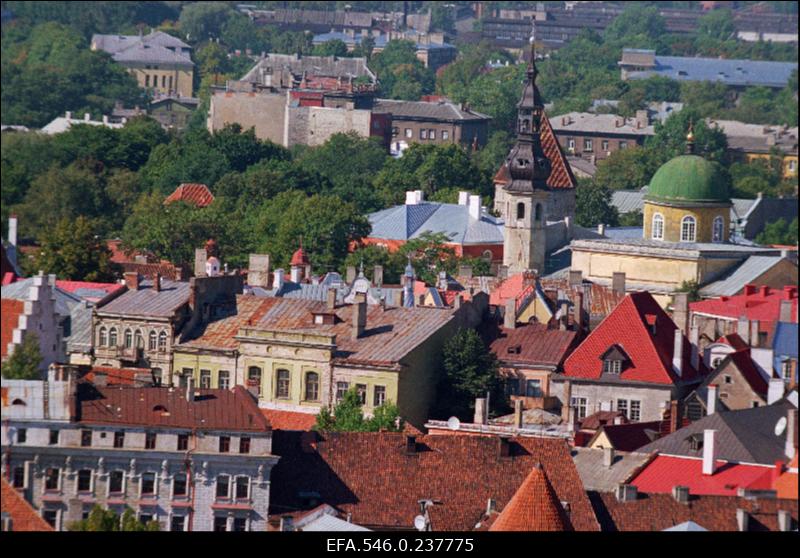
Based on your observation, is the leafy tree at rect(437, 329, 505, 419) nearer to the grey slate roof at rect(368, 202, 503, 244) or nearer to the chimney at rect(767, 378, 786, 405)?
the chimney at rect(767, 378, 786, 405)

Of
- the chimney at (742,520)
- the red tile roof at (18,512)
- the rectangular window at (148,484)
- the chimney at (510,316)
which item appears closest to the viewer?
the red tile roof at (18,512)

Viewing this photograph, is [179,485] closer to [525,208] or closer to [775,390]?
[775,390]

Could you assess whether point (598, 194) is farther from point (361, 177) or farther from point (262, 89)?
point (262, 89)

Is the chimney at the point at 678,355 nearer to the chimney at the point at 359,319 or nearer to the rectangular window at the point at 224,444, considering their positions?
the chimney at the point at 359,319

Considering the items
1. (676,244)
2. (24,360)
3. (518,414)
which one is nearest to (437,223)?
(676,244)

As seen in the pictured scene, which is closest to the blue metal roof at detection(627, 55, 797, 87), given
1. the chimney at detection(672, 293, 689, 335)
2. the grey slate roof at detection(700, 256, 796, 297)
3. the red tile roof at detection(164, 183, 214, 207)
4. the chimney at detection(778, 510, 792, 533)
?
the red tile roof at detection(164, 183, 214, 207)

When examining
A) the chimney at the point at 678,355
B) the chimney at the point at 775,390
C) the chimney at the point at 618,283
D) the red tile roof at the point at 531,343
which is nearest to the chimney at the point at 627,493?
the chimney at the point at 775,390
